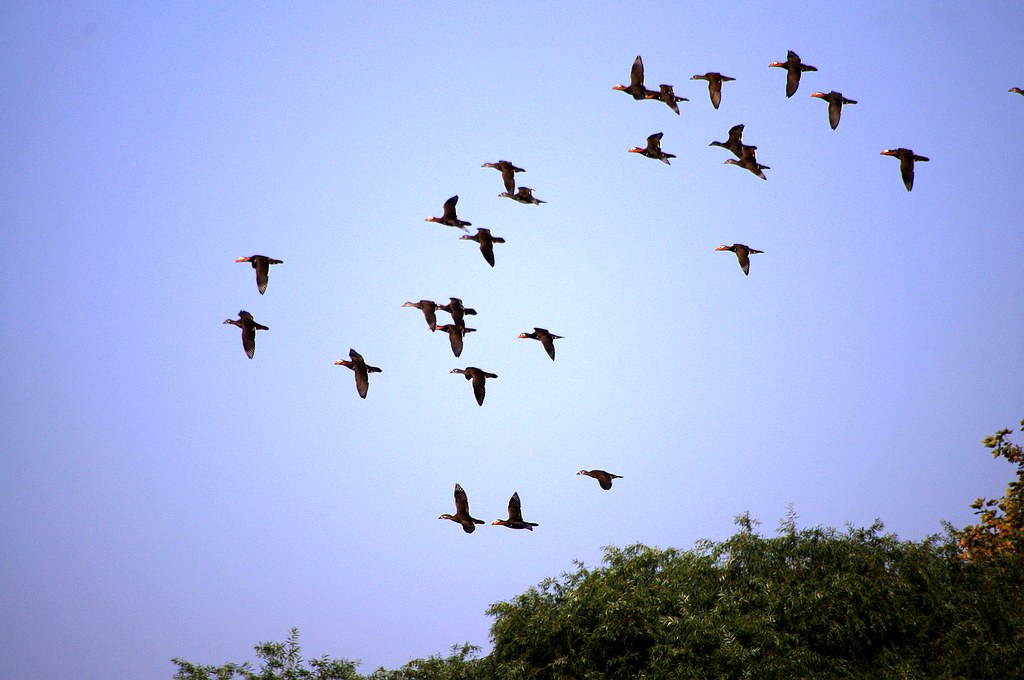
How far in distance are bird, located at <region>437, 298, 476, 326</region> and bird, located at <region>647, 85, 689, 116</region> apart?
4.78 meters

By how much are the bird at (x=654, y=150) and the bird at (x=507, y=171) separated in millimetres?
2164

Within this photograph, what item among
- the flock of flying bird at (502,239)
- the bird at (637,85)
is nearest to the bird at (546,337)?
the flock of flying bird at (502,239)

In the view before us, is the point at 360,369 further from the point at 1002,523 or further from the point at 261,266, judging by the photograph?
the point at 1002,523

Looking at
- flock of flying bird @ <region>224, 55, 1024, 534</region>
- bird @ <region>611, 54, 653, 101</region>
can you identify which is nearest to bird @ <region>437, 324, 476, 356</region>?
flock of flying bird @ <region>224, 55, 1024, 534</region>

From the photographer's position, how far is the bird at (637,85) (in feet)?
64.0

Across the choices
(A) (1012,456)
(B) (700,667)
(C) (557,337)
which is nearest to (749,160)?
(C) (557,337)

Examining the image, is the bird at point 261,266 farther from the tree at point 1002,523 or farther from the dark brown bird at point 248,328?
the tree at point 1002,523

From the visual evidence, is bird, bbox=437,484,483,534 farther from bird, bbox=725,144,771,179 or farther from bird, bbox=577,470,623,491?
bird, bbox=725,144,771,179

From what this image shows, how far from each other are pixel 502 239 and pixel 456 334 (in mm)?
1878

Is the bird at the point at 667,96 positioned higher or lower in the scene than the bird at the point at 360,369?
higher

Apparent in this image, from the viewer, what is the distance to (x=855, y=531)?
2369 cm

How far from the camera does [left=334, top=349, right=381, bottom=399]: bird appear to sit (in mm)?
19781

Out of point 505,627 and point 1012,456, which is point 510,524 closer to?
point 505,627

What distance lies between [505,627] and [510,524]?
13.2 feet
